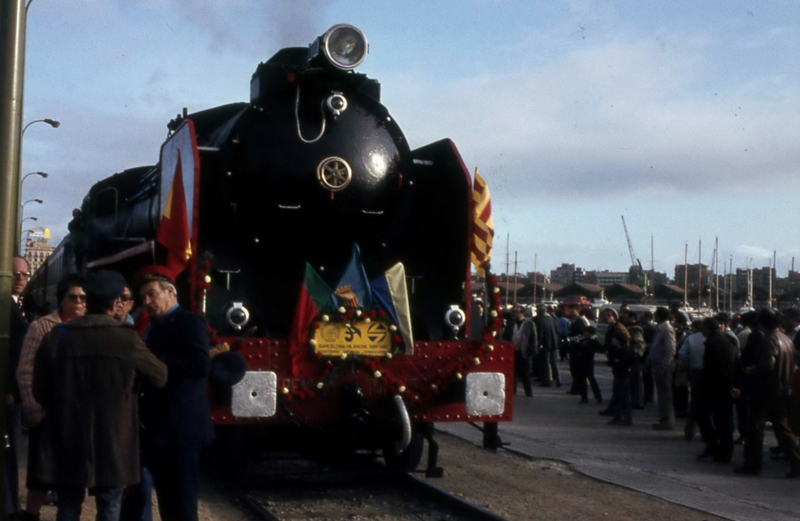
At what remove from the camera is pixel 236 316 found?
7.18 metres

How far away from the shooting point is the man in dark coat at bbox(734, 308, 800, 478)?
977cm

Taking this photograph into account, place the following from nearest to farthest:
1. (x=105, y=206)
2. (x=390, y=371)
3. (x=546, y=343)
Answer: (x=390, y=371)
(x=105, y=206)
(x=546, y=343)

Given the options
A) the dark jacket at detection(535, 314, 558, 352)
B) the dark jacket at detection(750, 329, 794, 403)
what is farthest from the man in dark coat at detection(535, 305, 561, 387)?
the dark jacket at detection(750, 329, 794, 403)

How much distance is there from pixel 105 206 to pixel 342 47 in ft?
16.0

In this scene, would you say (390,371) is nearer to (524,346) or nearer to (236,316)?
(236,316)

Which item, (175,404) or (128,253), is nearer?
(175,404)

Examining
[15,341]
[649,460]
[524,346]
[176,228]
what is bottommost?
[649,460]

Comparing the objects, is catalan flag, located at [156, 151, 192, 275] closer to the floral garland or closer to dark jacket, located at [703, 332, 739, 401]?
the floral garland

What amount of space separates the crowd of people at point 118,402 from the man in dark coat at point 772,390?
6.33 meters

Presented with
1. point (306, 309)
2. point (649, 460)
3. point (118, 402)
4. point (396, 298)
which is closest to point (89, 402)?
point (118, 402)

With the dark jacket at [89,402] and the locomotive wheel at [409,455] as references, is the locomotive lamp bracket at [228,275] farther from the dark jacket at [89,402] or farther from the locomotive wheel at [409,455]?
the dark jacket at [89,402]

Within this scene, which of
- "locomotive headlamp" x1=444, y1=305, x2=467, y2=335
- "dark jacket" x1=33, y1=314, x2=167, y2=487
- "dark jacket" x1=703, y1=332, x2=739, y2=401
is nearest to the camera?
"dark jacket" x1=33, y1=314, x2=167, y2=487

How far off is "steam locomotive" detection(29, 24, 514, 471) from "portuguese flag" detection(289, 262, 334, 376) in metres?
0.01

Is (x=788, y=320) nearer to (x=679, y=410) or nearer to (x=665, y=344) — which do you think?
(x=665, y=344)
